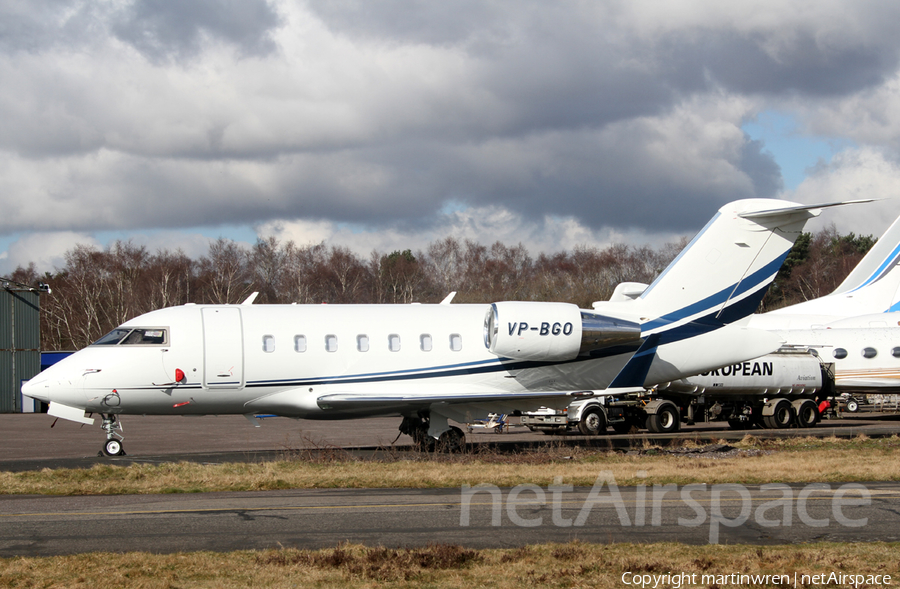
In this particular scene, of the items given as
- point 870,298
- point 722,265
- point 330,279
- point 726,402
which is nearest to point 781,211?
point 722,265

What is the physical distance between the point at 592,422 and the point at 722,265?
742cm

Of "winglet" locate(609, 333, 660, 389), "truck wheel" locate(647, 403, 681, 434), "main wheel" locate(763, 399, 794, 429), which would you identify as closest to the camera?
"winglet" locate(609, 333, 660, 389)

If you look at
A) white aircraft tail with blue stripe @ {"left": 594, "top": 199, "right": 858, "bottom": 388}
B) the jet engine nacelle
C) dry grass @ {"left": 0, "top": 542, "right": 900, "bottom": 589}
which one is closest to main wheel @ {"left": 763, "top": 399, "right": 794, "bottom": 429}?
white aircraft tail with blue stripe @ {"left": 594, "top": 199, "right": 858, "bottom": 388}

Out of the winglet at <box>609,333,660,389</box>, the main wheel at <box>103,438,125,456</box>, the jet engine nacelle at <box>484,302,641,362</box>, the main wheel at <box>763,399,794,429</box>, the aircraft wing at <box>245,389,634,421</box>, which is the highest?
the jet engine nacelle at <box>484,302,641,362</box>

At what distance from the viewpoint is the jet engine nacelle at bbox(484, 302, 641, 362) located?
18703 mm

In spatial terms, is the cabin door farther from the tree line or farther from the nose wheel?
the tree line

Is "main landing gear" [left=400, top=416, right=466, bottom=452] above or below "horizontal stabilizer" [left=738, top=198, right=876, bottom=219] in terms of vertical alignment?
below

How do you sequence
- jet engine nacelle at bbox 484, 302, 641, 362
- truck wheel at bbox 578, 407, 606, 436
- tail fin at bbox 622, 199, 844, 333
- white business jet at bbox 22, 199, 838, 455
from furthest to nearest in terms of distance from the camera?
truck wheel at bbox 578, 407, 606, 436 → tail fin at bbox 622, 199, 844, 333 → jet engine nacelle at bbox 484, 302, 641, 362 → white business jet at bbox 22, 199, 838, 455

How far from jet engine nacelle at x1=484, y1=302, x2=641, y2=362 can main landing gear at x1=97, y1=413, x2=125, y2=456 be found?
873 centimetres

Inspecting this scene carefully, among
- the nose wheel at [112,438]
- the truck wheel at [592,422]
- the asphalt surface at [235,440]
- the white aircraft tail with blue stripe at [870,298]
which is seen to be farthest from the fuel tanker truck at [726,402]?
the nose wheel at [112,438]

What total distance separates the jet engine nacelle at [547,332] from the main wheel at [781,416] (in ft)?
42.4

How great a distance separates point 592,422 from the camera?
83.5ft

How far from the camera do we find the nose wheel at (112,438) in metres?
18.4

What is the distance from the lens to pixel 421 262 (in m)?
85.4
